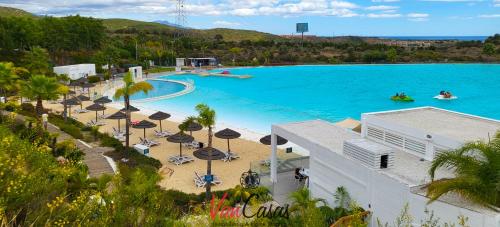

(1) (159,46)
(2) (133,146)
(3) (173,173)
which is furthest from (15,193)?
(1) (159,46)

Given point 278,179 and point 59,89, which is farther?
point 59,89

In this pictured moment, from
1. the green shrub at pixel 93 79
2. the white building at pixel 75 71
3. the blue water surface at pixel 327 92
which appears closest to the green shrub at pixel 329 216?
the blue water surface at pixel 327 92

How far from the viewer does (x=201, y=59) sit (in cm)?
8369

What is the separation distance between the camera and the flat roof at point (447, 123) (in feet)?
49.0

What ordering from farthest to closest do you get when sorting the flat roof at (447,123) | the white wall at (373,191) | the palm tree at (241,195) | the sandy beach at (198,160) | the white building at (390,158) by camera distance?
the sandy beach at (198,160), the palm tree at (241,195), the flat roof at (447,123), the white building at (390,158), the white wall at (373,191)

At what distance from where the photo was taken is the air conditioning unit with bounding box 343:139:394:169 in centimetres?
1321

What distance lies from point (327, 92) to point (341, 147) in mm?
39012

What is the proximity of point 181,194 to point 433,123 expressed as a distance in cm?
1032

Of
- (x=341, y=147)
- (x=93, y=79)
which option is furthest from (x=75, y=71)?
(x=341, y=147)

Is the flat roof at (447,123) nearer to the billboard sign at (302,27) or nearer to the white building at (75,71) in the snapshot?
the white building at (75,71)

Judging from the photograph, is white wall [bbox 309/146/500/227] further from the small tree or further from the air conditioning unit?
the small tree

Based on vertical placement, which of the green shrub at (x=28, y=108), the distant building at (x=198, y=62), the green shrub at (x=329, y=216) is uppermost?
the distant building at (x=198, y=62)

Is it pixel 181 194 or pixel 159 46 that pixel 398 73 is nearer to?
pixel 159 46

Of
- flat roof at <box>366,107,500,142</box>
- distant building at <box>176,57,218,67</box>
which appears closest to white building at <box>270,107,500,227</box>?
flat roof at <box>366,107,500,142</box>
